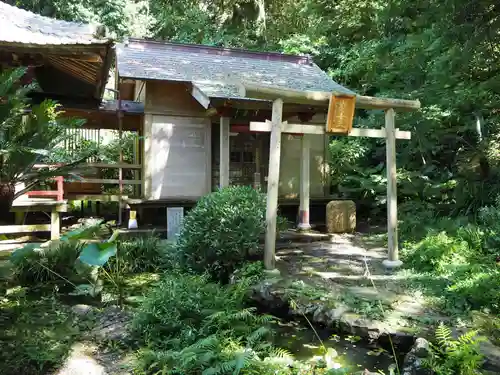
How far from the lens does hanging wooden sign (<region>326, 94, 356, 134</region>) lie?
659 centimetres

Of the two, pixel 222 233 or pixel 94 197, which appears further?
pixel 94 197

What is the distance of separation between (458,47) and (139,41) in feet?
27.8

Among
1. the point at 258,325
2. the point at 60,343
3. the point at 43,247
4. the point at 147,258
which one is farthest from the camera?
the point at 147,258

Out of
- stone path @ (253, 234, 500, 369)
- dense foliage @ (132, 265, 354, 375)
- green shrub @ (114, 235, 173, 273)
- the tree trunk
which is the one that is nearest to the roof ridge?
green shrub @ (114, 235, 173, 273)

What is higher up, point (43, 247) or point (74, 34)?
point (74, 34)

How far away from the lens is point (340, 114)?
6656mm

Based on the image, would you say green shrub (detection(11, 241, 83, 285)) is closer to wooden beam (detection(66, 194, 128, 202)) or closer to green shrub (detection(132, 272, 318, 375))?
green shrub (detection(132, 272, 318, 375))

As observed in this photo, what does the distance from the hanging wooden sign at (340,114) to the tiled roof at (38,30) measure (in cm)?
350

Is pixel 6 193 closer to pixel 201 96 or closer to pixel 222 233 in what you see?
pixel 222 233

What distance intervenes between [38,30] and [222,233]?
3.74 metres

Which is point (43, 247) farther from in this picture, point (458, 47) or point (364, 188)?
point (364, 188)

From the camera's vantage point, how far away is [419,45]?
28.2 feet

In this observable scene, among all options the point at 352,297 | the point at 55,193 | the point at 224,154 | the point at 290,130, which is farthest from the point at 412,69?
the point at 55,193

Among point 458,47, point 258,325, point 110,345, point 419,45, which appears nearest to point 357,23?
point 419,45
